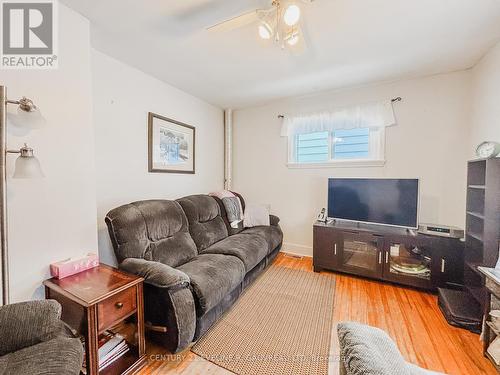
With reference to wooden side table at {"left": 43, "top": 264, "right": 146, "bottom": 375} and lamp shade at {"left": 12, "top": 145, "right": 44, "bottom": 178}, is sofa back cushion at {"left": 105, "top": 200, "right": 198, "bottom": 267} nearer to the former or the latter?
wooden side table at {"left": 43, "top": 264, "right": 146, "bottom": 375}

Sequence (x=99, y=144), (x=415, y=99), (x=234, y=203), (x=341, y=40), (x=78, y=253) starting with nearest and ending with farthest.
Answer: (x=78, y=253) → (x=341, y=40) → (x=99, y=144) → (x=415, y=99) → (x=234, y=203)

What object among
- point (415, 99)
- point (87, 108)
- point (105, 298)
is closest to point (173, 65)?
point (87, 108)

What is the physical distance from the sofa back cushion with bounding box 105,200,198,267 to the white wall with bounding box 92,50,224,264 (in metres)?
0.43

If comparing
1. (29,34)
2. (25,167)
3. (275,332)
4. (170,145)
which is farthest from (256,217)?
(29,34)

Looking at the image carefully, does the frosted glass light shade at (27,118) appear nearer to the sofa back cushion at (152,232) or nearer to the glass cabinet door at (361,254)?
the sofa back cushion at (152,232)

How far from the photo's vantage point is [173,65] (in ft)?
7.88

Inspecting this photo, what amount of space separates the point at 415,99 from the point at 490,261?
1.95 meters

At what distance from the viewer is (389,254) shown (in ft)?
8.31

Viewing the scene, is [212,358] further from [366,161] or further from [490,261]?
[366,161]

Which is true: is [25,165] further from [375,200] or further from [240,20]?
[375,200]

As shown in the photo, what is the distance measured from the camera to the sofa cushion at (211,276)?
1619 millimetres

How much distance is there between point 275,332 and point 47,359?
142 cm

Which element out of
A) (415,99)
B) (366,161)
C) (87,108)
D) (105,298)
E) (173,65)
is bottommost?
(105,298)

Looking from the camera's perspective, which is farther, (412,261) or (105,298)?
(412,261)
